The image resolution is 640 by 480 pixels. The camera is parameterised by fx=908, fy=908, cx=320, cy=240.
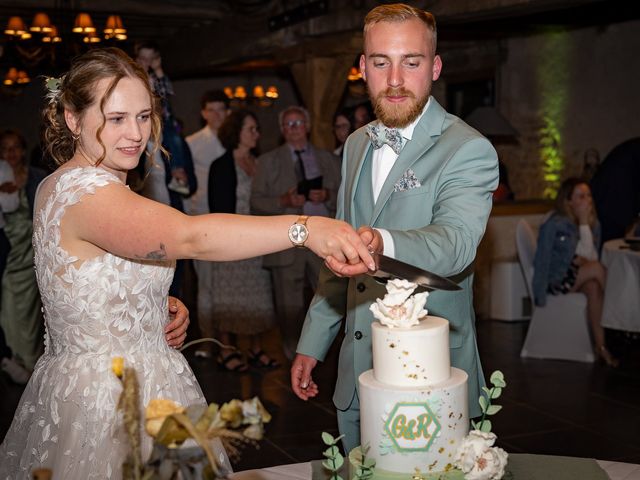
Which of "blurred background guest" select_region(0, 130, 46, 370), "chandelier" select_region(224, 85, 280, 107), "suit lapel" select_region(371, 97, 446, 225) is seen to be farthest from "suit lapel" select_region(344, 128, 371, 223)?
"chandelier" select_region(224, 85, 280, 107)

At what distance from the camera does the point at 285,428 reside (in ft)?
16.0

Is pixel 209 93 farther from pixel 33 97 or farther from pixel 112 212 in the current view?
pixel 33 97

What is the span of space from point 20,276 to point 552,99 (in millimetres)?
9217

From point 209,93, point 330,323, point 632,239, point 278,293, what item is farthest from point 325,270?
point 209,93

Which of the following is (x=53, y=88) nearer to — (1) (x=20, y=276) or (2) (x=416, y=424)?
(2) (x=416, y=424)

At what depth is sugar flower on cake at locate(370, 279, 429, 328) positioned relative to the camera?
1683 mm

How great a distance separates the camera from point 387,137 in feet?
7.79

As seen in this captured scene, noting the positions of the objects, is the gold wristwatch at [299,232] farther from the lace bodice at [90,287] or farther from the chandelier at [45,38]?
the chandelier at [45,38]

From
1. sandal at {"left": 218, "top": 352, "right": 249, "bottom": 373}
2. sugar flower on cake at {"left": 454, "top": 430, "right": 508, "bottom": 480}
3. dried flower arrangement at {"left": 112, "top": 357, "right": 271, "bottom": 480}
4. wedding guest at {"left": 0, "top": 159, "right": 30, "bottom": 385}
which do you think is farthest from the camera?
→ sandal at {"left": 218, "top": 352, "right": 249, "bottom": 373}

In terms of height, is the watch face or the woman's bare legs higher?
the watch face

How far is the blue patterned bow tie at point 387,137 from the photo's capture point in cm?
237

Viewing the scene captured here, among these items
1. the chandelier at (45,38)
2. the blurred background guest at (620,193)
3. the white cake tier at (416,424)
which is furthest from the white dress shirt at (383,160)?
the chandelier at (45,38)

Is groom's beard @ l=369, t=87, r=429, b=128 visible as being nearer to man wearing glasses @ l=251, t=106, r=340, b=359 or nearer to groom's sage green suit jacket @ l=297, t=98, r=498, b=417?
groom's sage green suit jacket @ l=297, t=98, r=498, b=417

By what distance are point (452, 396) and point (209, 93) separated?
6001 millimetres
